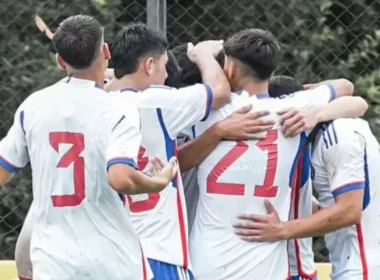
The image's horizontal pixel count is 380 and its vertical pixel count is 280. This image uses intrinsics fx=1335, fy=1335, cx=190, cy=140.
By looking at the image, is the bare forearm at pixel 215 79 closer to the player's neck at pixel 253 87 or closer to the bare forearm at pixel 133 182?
the player's neck at pixel 253 87

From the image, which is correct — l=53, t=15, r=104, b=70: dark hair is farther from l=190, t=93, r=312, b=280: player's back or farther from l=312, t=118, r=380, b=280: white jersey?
l=312, t=118, r=380, b=280: white jersey

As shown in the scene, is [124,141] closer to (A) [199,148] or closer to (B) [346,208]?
(A) [199,148]

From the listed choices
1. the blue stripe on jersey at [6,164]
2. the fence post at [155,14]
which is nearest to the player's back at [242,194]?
the blue stripe on jersey at [6,164]

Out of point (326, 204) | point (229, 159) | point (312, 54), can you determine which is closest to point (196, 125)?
point (229, 159)

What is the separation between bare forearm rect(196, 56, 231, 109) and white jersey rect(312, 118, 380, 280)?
408mm

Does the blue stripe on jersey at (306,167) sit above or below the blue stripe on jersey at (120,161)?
below

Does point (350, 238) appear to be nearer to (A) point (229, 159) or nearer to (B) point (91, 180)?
(A) point (229, 159)

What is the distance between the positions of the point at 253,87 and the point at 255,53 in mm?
138

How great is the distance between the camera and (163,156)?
5.07 metres

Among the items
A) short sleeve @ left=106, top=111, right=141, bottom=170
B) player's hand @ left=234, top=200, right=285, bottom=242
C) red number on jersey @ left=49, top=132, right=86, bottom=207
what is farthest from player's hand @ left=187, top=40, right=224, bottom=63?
red number on jersey @ left=49, top=132, right=86, bottom=207

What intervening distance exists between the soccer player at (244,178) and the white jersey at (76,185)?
454 mm

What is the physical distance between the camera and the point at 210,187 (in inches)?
202

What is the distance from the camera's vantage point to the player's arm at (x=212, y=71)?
5105 mm

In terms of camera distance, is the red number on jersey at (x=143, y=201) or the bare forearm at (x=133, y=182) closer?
the bare forearm at (x=133, y=182)
